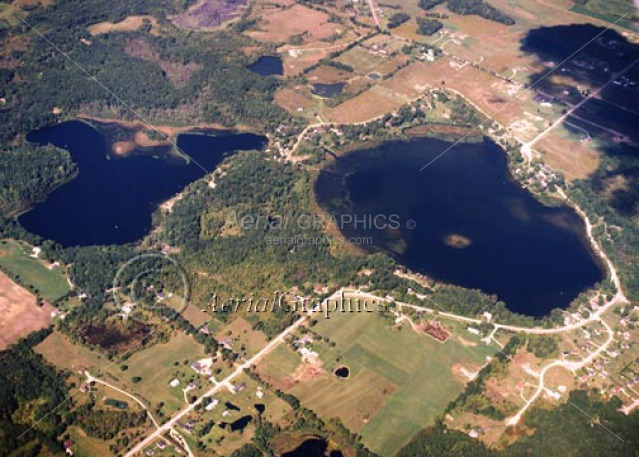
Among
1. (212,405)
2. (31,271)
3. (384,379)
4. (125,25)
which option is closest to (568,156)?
(384,379)

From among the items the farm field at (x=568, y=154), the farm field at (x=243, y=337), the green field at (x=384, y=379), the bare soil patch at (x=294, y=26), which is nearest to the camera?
the green field at (x=384, y=379)

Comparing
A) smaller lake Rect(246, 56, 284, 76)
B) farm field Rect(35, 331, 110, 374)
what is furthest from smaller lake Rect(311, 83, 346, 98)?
farm field Rect(35, 331, 110, 374)

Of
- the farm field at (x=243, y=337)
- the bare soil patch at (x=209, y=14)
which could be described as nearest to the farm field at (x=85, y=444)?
the farm field at (x=243, y=337)

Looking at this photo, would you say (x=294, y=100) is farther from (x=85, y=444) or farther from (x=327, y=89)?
(x=85, y=444)

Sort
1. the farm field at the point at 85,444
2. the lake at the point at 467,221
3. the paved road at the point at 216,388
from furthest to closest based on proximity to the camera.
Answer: the lake at the point at 467,221 < the paved road at the point at 216,388 < the farm field at the point at 85,444

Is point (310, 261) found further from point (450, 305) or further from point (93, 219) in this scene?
point (93, 219)

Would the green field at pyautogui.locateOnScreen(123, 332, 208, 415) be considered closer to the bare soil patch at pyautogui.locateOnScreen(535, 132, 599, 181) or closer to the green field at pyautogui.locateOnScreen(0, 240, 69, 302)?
the green field at pyautogui.locateOnScreen(0, 240, 69, 302)

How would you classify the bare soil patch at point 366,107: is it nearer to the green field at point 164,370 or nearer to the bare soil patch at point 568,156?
the bare soil patch at point 568,156

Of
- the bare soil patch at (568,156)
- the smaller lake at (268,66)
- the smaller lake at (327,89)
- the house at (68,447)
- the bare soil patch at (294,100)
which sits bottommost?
the smaller lake at (268,66)

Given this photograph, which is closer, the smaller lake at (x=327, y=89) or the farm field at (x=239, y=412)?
the farm field at (x=239, y=412)

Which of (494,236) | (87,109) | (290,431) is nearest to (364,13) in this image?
(87,109)
